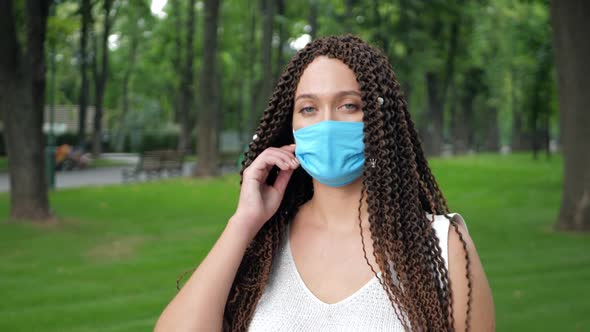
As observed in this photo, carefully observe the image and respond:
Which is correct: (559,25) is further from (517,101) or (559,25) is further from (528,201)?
(517,101)

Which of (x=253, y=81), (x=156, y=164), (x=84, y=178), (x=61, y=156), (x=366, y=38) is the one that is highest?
(x=366, y=38)

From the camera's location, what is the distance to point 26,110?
43.2 feet

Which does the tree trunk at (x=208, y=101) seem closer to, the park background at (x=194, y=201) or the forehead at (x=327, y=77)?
the park background at (x=194, y=201)

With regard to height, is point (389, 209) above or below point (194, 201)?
above

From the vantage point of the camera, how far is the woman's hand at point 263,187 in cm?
257

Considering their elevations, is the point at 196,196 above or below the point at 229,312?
below

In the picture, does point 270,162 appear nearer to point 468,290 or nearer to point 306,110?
point 306,110

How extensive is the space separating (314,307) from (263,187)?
0.50m

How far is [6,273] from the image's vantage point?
Result: 9539mm

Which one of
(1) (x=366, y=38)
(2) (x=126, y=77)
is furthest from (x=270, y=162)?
(2) (x=126, y=77)

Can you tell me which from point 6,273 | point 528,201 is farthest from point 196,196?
point 6,273

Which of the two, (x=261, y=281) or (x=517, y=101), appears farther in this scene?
(x=517, y=101)

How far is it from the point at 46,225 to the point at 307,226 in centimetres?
1131

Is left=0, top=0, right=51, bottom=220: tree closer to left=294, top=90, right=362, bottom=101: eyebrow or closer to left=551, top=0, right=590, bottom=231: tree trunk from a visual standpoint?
left=551, top=0, right=590, bottom=231: tree trunk
